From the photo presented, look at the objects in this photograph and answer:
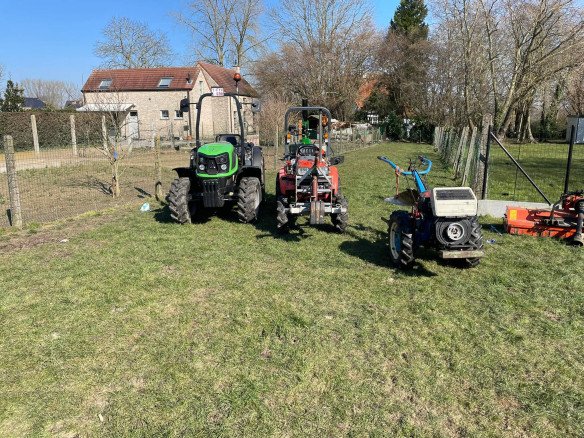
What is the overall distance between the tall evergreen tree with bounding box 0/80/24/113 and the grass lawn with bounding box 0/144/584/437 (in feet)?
118

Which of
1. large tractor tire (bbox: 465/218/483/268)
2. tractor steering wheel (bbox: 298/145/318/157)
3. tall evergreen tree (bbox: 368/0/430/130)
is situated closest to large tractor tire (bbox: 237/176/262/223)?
tractor steering wheel (bbox: 298/145/318/157)

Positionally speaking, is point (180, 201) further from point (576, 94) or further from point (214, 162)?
point (576, 94)

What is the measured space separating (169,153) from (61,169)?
8.04m

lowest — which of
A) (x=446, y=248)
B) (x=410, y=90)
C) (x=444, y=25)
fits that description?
(x=446, y=248)

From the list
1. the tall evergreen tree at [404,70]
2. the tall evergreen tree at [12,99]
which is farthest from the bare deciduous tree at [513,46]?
the tall evergreen tree at [12,99]

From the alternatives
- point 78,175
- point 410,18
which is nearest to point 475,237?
point 78,175

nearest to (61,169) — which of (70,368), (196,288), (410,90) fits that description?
(196,288)

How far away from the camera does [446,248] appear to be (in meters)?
4.79

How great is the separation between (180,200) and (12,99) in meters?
37.3

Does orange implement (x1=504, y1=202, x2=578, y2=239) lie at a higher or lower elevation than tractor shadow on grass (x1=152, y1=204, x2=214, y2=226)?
higher

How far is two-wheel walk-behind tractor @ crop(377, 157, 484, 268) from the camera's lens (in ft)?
15.4

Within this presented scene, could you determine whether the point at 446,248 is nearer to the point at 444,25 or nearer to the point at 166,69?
the point at 444,25

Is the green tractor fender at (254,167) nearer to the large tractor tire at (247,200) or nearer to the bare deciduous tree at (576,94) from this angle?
the large tractor tire at (247,200)

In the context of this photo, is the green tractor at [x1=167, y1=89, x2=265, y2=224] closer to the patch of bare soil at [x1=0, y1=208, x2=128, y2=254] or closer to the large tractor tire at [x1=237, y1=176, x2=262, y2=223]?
the large tractor tire at [x1=237, y1=176, x2=262, y2=223]
